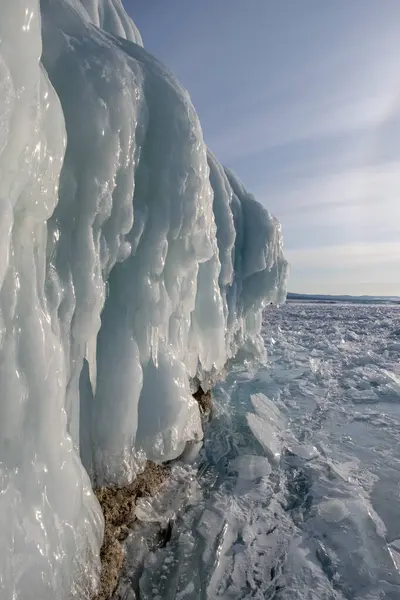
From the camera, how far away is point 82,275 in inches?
81.7

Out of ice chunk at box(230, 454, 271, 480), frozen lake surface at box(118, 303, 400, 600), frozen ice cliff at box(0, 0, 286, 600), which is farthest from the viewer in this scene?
ice chunk at box(230, 454, 271, 480)

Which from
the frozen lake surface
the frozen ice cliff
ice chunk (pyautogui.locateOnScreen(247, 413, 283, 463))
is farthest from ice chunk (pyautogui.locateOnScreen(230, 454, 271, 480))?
the frozen ice cliff

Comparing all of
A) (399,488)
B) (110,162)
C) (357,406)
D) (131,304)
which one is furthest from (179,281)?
(357,406)

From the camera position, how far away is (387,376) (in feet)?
24.6

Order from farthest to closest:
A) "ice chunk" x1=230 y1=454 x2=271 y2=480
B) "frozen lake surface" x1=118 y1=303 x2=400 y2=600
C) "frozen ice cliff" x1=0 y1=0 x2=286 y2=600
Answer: "ice chunk" x1=230 y1=454 x2=271 y2=480
"frozen lake surface" x1=118 y1=303 x2=400 y2=600
"frozen ice cliff" x1=0 y1=0 x2=286 y2=600

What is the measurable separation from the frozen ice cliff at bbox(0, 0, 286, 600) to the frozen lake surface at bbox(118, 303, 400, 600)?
1.57ft

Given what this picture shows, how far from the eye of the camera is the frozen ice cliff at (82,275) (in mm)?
1548

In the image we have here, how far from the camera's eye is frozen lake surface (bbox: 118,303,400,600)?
232 cm

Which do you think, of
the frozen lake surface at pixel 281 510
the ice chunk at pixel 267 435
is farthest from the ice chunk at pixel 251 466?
the ice chunk at pixel 267 435

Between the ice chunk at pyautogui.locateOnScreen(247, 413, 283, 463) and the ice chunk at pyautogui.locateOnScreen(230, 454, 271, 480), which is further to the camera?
the ice chunk at pyautogui.locateOnScreen(247, 413, 283, 463)

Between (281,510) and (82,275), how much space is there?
216cm

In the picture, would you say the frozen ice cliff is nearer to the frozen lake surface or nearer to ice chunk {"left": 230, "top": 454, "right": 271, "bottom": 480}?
the frozen lake surface

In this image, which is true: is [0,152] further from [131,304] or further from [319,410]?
[319,410]

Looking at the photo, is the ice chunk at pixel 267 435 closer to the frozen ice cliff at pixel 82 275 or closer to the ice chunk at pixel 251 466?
the ice chunk at pixel 251 466
